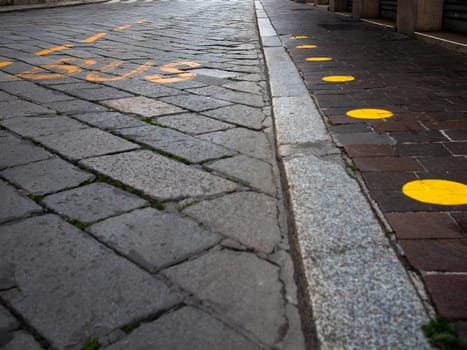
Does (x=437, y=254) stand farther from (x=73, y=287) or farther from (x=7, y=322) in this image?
(x=7, y=322)

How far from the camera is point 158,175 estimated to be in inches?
94.9

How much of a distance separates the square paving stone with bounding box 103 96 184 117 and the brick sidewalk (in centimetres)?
113

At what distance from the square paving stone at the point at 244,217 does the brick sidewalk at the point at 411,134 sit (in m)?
0.45

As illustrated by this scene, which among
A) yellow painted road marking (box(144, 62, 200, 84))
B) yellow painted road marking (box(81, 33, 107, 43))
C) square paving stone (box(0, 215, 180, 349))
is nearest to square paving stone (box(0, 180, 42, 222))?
square paving stone (box(0, 215, 180, 349))

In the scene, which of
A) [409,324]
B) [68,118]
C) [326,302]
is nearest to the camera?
[409,324]

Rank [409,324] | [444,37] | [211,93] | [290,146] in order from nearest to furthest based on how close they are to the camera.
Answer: [409,324], [290,146], [211,93], [444,37]

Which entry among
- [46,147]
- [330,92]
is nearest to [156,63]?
[330,92]

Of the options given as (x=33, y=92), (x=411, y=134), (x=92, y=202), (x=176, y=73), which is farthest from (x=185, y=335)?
(x=176, y=73)

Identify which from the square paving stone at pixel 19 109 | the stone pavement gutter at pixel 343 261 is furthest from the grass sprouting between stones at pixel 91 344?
the square paving stone at pixel 19 109

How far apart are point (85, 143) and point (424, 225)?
Result: 6.30ft

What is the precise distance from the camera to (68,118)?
3.40 metres

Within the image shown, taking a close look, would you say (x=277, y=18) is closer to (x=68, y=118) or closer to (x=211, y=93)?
(x=211, y=93)

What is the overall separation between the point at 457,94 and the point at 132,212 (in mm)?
2893

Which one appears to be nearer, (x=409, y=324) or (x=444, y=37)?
(x=409, y=324)
